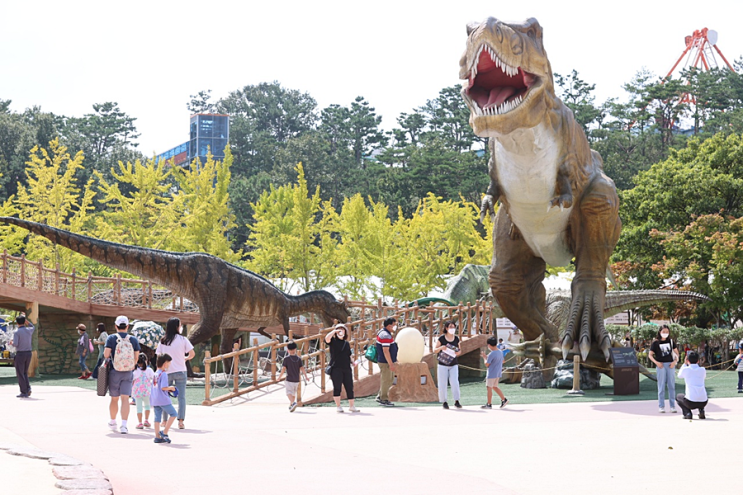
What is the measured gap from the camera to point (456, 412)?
11.7m

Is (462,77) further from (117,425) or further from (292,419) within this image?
(117,425)

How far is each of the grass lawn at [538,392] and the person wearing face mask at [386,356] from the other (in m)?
0.36

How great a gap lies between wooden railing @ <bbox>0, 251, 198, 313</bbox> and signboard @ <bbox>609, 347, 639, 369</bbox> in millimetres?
11112

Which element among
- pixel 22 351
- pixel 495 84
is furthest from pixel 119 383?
pixel 495 84

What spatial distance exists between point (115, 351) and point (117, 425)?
94 centimetres

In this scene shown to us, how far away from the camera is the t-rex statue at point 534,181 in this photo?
34.5ft

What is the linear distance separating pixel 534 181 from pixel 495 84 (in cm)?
145

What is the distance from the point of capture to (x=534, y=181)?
11.4 meters

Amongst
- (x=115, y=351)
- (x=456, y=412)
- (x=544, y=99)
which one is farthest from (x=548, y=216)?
(x=115, y=351)

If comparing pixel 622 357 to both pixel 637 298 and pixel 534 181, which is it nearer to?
pixel 534 181

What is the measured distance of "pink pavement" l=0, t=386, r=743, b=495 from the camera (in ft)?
20.1

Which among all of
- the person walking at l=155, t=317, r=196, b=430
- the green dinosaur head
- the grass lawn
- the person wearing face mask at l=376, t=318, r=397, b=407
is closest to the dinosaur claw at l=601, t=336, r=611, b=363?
the grass lawn

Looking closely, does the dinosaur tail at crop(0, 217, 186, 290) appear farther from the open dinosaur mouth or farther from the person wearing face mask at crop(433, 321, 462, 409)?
the open dinosaur mouth

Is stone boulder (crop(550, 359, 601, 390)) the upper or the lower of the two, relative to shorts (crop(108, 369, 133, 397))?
lower
